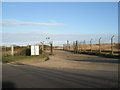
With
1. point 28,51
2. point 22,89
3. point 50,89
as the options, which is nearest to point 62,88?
point 50,89

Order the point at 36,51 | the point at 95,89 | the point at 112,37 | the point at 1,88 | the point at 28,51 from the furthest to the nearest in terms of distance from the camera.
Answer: the point at 28,51
the point at 36,51
the point at 112,37
the point at 1,88
the point at 95,89

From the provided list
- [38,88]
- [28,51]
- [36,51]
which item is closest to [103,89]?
[38,88]

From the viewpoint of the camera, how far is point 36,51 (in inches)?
1563

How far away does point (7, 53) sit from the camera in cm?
4419

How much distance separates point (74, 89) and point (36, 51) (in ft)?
106

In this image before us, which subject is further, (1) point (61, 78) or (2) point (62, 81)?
(1) point (61, 78)

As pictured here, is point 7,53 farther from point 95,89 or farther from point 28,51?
point 95,89

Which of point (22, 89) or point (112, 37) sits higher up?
point (112, 37)

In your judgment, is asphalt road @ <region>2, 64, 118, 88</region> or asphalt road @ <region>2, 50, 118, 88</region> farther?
asphalt road @ <region>2, 50, 118, 88</region>

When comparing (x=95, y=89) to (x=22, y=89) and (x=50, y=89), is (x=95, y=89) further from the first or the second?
(x=22, y=89)

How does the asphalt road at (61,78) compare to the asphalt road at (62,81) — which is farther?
the asphalt road at (61,78)

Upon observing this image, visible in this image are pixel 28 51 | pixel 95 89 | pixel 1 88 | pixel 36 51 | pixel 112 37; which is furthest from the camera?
pixel 28 51

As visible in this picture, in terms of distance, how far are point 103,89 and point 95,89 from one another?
13.5 inches

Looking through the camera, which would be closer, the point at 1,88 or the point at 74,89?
the point at 74,89
